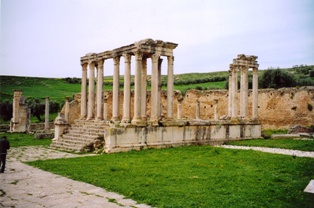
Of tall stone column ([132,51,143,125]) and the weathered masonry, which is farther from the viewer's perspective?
the weathered masonry

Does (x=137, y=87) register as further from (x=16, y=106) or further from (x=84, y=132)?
(x=16, y=106)

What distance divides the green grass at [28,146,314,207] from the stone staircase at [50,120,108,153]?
3.20 meters

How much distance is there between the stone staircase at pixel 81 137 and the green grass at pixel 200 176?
3.20 m

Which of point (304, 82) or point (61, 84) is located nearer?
point (304, 82)

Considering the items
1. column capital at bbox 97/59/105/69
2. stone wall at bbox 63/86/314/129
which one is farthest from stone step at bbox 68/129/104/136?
stone wall at bbox 63/86/314/129

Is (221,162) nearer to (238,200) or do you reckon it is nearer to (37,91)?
(238,200)

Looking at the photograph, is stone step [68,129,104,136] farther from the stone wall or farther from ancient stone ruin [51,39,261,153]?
the stone wall

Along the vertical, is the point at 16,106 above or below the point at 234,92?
below

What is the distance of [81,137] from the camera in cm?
1853

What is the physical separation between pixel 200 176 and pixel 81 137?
10628 mm

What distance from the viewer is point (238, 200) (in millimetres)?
7051

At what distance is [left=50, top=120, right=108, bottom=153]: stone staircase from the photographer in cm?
1705

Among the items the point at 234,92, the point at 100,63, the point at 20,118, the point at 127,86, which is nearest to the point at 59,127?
the point at 100,63

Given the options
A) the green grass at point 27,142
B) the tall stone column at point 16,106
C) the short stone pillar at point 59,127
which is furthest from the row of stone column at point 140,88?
the tall stone column at point 16,106
